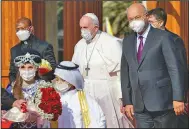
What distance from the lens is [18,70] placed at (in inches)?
336

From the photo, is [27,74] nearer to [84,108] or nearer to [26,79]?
[26,79]

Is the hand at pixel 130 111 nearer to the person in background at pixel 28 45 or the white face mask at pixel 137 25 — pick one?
the white face mask at pixel 137 25

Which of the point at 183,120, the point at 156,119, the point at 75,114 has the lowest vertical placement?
the point at 183,120

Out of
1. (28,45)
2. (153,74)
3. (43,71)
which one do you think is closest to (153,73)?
(153,74)

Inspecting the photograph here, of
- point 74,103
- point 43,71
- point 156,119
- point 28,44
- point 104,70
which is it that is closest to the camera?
point 74,103

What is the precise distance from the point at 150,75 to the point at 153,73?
0.04 metres

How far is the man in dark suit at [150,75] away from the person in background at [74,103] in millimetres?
511

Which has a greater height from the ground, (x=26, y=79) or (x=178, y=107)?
(x=26, y=79)

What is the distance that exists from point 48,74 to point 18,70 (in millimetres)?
338

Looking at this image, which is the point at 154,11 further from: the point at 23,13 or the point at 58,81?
the point at 23,13

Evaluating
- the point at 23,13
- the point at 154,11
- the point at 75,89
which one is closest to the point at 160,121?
the point at 75,89

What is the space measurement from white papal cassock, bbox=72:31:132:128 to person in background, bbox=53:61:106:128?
1.57 m

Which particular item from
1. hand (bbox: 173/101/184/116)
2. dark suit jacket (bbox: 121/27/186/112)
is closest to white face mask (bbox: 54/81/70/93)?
dark suit jacket (bbox: 121/27/186/112)

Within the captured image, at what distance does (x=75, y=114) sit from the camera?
771cm
